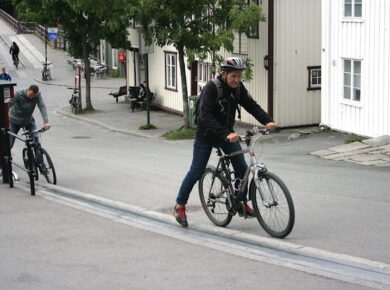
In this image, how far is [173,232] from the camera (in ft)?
27.2

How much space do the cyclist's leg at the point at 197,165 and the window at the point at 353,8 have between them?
1191 cm

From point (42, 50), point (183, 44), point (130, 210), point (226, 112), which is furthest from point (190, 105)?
point (42, 50)

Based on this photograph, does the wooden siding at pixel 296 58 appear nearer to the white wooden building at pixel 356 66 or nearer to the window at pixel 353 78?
the white wooden building at pixel 356 66

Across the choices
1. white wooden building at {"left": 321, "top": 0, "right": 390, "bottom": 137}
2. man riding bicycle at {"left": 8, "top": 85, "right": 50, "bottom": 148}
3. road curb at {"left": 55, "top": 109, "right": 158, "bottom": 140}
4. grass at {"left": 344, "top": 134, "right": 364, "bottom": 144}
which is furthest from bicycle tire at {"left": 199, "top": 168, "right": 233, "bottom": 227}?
road curb at {"left": 55, "top": 109, "right": 158, "bottom": 140}

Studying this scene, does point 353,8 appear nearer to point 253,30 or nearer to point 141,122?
point 253,30

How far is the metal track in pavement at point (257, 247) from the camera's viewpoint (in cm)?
624

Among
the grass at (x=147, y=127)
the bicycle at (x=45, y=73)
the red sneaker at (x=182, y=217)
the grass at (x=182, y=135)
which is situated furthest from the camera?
the bicycle at (x=45, y=73)

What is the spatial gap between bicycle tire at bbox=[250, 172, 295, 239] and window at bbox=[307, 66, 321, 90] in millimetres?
15352

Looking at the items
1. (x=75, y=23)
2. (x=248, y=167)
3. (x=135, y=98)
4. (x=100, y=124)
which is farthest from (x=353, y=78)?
(x=75, y=23)

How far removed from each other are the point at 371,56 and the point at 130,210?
34.8 feet

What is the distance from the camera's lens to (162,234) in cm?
816

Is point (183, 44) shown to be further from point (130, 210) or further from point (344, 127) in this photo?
point (130, 210)

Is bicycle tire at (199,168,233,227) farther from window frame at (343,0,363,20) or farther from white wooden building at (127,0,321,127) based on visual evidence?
white wooden building at (127,0,321,127)

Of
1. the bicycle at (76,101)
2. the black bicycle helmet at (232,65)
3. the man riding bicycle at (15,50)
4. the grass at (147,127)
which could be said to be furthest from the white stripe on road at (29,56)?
the black bicycle helmet at (232,65)
